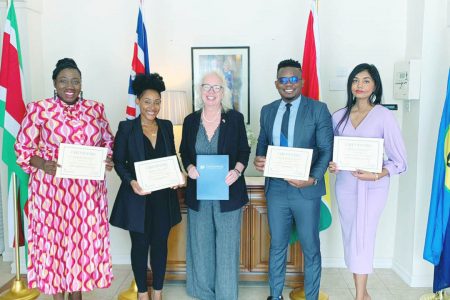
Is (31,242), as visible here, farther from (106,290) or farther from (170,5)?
(170,5)

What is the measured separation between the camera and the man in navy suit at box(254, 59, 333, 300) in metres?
2.46

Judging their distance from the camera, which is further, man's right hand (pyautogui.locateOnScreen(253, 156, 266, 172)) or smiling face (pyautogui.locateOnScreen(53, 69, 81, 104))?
man's right hand (pyautogui.locateOnScreen(253, 156, 266, 172))

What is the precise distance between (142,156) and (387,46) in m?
2.33

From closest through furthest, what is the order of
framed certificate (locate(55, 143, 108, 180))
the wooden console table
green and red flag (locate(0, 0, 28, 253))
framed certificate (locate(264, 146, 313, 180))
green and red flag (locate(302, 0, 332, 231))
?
1. framed certificate (locate(55, 143, 108, 180))
2. framed certificate (locate(264, 146, 313, 180))
3. green and red flag (locate(0, 0, 28, 253))
4. green and red flag (locate(302, 0, 332, 231))
5. the wooden console table

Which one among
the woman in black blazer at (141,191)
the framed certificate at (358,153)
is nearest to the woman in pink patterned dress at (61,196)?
the woman in black blazer at (141,191)

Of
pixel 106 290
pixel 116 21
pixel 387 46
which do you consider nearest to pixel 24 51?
pixel 116 21

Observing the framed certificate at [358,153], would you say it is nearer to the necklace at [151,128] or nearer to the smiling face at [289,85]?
the smiling face at [289,85]

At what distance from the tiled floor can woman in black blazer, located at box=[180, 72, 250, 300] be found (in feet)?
1.20

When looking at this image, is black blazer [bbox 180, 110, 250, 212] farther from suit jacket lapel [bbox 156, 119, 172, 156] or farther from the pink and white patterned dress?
the pink and white patterned dress

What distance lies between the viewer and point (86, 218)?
2.37m

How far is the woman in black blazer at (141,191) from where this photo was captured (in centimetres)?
243

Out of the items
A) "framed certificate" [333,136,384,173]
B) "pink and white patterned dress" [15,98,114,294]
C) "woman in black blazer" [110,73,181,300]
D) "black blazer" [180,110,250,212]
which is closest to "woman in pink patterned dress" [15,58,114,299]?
"pink and white patterned dress" [15,98,114,294]

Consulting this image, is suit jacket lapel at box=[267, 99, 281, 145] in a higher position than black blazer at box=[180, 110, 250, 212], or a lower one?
higher

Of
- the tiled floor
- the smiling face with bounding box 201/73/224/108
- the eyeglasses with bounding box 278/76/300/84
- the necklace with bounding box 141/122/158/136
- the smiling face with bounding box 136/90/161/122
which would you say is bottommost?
the tiled floor
